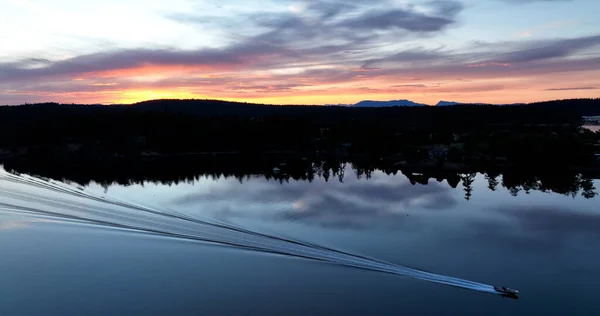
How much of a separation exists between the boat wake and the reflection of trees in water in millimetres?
7379

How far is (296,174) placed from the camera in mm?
50719

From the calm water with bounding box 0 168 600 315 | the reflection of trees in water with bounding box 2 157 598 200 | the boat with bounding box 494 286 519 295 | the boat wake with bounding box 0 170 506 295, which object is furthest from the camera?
the reflection of trees in water with bounding box 2 157 598 200

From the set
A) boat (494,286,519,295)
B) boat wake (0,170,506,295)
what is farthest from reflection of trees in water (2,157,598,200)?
boat (494,286,519,295)

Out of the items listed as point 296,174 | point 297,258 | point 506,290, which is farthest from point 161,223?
point 296,174

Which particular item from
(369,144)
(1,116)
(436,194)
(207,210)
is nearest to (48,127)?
(1,116)

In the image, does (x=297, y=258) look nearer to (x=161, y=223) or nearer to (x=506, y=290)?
(x=506, y=290)

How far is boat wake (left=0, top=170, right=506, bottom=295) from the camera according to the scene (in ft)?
64.9

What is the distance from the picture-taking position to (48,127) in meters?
75.8

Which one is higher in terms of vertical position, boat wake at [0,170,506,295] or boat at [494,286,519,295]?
boat wake at [0,170,506,295]

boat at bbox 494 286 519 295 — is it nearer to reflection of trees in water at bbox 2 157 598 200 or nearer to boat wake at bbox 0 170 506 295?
boat wake at bbox 0 170 506 295

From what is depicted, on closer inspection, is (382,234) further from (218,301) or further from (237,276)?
(218,301)

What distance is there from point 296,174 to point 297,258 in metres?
30.4

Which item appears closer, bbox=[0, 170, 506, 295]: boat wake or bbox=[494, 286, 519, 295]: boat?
bbox=[494, 286, 519, 295]: boat

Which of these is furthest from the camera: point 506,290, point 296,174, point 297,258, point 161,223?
point 296,174
